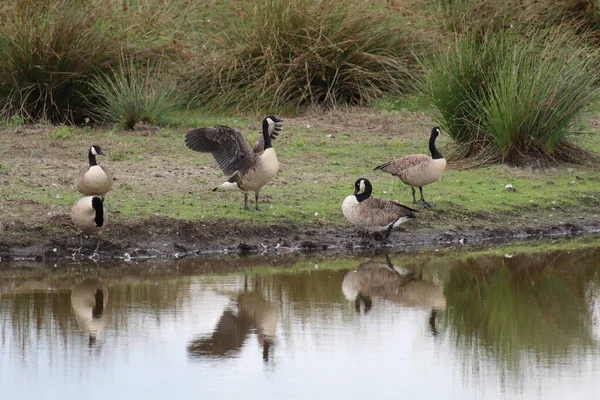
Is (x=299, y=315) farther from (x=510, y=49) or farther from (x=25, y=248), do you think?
(x=510, y=49)

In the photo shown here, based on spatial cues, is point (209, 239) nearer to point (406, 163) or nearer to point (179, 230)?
point (179, 230)

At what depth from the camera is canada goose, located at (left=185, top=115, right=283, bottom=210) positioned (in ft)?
41.4

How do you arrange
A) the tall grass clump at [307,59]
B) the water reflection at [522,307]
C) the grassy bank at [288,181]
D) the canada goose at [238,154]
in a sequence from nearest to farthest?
the water reflection at [522,307], the canada goose at [238,154], the grassy bank at [288,181], the tall grass clump at [307,59]

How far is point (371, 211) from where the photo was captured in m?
12.5

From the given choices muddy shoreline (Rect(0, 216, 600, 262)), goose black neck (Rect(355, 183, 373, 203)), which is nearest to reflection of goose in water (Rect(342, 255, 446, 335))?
goose black neck (Rect(355, 183, 373, 203))

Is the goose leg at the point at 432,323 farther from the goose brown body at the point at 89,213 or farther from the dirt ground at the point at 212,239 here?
the goose brown body at the point at 89,213

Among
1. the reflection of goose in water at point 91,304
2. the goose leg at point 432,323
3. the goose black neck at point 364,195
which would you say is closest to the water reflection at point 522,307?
the goose leg at point 432,323

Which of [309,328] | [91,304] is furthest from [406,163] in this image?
[91,304]

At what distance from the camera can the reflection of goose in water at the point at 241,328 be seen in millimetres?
8648

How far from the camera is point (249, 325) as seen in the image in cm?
947

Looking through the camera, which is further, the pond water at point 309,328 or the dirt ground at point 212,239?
the dirt ground at point 212,239

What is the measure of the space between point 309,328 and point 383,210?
3.54 metres

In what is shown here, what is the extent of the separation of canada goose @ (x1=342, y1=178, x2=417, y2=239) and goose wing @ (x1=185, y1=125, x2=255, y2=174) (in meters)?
1.30

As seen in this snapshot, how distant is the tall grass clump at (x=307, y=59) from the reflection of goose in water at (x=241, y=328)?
9.17 meters
